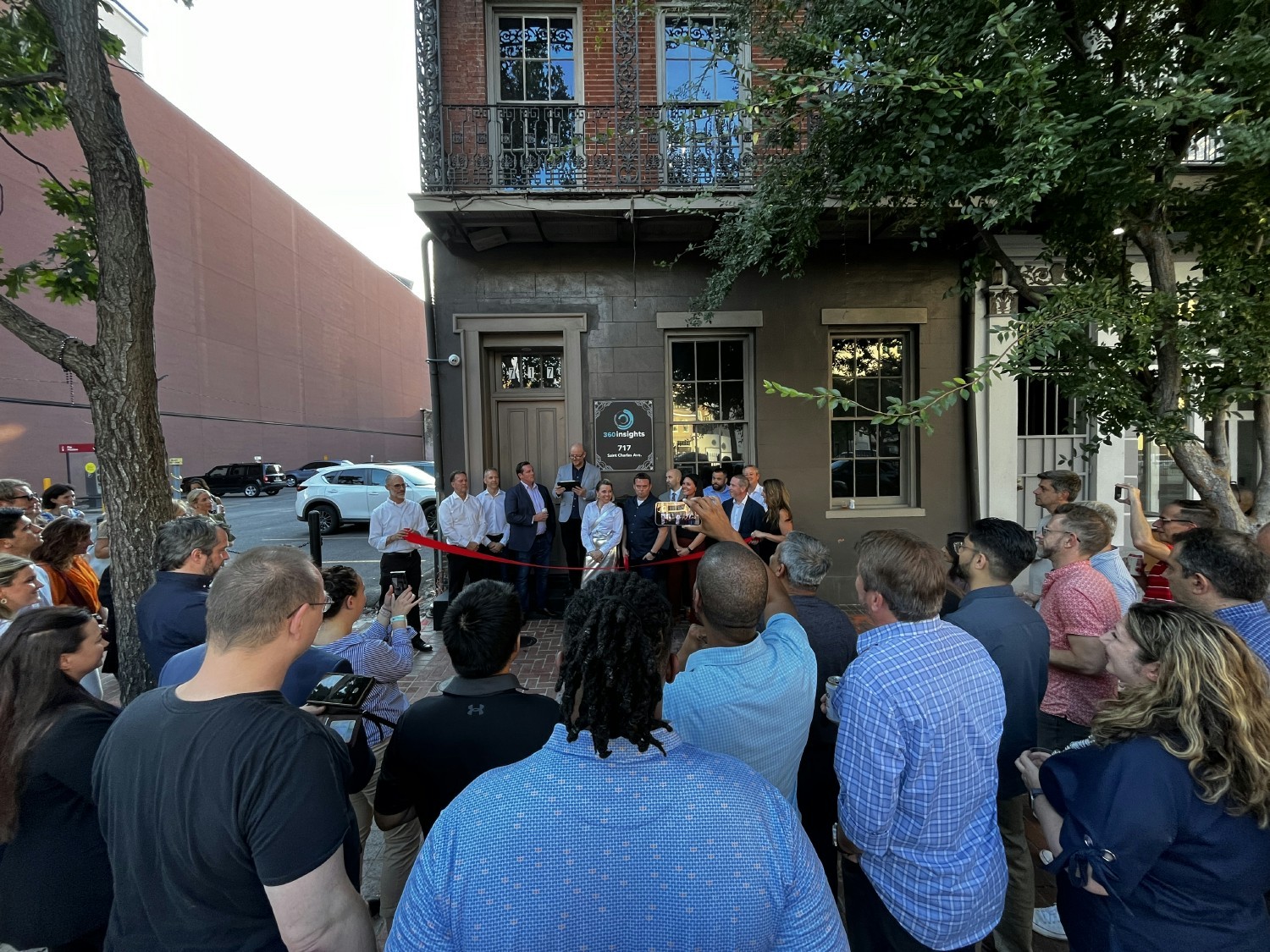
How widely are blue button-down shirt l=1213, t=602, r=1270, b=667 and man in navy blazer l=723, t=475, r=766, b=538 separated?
15.4 ft

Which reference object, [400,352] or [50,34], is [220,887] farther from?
[400,352]

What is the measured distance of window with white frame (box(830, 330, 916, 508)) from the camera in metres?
8.53

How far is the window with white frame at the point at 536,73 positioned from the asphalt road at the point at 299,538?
583 centimetres

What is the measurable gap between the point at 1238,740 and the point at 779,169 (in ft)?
17.4

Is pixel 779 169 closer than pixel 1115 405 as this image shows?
No

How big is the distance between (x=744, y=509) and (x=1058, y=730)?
169 inches

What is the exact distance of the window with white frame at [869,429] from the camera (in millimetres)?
8531

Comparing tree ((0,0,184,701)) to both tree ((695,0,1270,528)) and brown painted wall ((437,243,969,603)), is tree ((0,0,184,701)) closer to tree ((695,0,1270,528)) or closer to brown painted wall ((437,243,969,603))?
tree ((695,0,1270,528))

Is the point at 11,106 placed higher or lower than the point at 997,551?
higher

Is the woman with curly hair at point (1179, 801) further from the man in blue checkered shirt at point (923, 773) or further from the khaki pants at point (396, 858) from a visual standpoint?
the khaki pants at point (396, 858)

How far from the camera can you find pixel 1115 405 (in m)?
4.11

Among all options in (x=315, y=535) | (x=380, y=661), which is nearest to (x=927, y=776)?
(x=380, y=661)

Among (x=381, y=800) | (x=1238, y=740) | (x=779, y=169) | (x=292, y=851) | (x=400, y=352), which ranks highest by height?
(x=400, y=352)

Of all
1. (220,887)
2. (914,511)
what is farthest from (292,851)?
(914,511)
